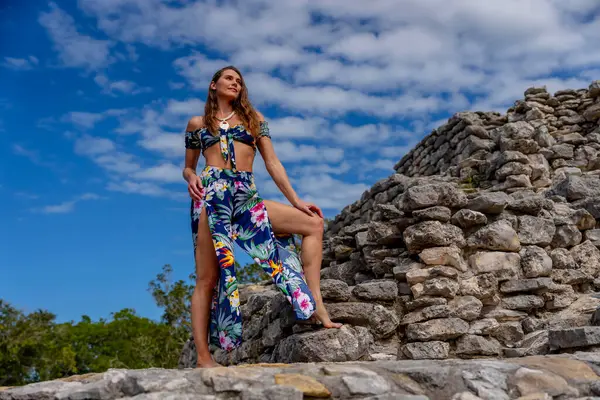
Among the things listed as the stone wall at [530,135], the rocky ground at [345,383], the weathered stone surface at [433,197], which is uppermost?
the stone wall at [530,135]

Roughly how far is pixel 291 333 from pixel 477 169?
198 inches

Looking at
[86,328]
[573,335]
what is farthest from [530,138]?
[86,328]

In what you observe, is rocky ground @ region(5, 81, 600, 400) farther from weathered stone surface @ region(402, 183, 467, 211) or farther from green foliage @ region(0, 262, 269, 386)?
green foliage @ region(0, 262, 269, 386)

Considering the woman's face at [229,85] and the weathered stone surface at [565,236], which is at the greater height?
the woman's face at [229,85]

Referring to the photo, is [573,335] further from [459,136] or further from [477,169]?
→ [459,136]

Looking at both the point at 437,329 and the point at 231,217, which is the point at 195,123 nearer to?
the point at 231,217

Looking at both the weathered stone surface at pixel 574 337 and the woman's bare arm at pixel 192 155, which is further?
the woman's bare arm at pixel 192 155

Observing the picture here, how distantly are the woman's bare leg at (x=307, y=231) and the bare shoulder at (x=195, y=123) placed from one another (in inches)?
28.0

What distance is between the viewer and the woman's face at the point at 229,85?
14.5ft

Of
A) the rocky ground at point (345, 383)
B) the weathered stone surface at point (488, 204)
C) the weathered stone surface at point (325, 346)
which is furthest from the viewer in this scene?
the weathered stone surface at point (488, 204)

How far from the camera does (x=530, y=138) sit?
29.2 ft

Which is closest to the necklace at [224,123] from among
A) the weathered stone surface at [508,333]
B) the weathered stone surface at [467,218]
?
the weathered stone surface at [467,218]

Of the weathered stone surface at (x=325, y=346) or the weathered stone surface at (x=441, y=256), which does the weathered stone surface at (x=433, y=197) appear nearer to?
the weathered stone surface at (x=441, y=256)

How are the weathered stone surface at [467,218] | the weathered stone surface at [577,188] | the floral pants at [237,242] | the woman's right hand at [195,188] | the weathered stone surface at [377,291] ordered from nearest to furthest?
the floral pants at [237,242] → the woman's right hand at [195,188] → the weathered stone surface at [377,291] → the weathered stone surface at [467,218] → the weathered stone surface at [577,188]
